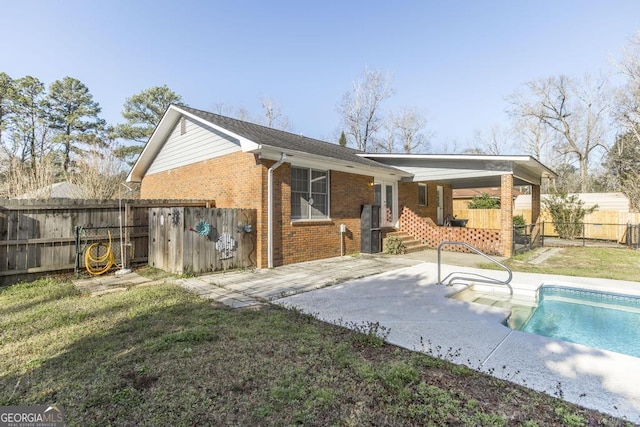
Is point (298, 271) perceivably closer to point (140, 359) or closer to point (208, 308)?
point (208, 308)

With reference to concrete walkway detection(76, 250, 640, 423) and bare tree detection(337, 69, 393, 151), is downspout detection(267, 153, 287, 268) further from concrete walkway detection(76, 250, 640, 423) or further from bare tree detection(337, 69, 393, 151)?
bare tree detection(337, 69, 393, 151)

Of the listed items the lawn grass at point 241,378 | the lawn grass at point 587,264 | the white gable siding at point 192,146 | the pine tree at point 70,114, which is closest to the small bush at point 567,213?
the lawn grass at point 587,264

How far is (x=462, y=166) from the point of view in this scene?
38.0 feet

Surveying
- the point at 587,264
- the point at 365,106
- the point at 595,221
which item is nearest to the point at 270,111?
the point at 365,106

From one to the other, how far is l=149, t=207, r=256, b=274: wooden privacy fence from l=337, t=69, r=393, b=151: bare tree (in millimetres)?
24435

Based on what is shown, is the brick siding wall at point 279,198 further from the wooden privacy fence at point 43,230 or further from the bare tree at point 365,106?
the bare tree at point 365,106

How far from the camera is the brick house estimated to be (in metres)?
8.73

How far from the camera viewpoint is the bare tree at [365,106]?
96.3 ft

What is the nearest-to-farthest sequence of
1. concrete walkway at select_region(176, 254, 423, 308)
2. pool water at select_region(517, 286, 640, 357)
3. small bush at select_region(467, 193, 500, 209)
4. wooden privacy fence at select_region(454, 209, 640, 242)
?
pool water at select_region(517, 286, 640, 357)
concrete walkway at select_region(176, 254, 423, 308)
wooden privacy fence at select_region(454, 209, 640, 242)
small bush at select_region(467, 193, 500, 209)

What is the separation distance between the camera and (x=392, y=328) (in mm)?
4289

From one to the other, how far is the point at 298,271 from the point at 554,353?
579cm

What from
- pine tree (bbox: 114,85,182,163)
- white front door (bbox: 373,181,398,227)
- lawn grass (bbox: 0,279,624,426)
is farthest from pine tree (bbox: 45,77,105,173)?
lawn grass (bbox: 0,279,624,426)

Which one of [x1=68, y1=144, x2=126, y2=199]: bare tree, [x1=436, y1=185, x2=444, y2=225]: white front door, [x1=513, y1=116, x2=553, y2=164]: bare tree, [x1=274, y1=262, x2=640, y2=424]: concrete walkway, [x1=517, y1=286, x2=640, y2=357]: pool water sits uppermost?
[x1=513, y1=116, x2=553, y2=164]: bare tree

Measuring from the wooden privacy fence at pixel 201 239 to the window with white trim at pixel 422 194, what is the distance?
9636 mm
